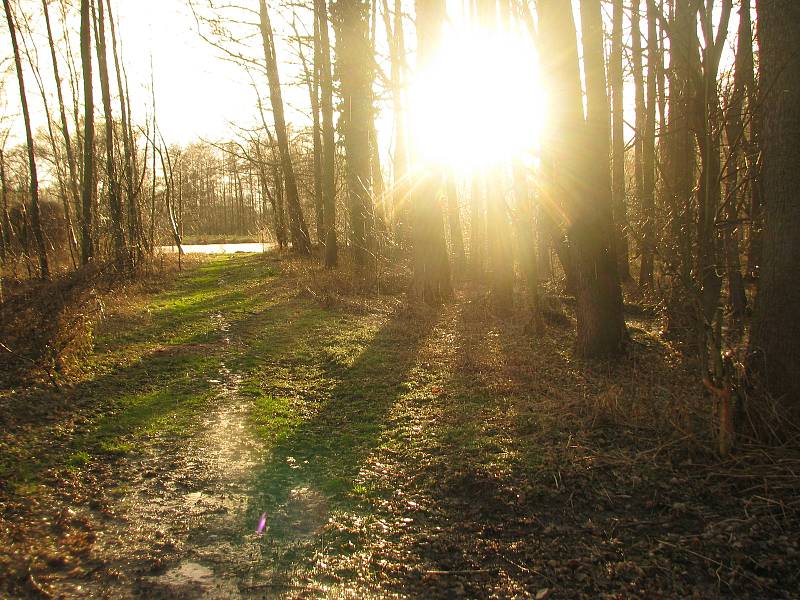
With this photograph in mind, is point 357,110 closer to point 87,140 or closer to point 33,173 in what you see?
point 87,140

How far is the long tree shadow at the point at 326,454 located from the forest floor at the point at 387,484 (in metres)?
0.03

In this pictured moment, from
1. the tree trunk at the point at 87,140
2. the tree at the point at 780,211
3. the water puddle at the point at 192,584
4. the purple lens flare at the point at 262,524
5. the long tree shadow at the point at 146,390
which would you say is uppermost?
the tree trunk at the point at 87,140

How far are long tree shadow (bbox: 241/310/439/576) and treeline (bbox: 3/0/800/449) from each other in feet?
9.38

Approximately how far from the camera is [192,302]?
13352 millimetres

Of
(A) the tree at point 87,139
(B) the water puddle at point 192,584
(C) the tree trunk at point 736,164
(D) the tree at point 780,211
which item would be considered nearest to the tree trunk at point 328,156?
(A) the tree at point 87,139

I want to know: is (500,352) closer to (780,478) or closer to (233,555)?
(780,478)

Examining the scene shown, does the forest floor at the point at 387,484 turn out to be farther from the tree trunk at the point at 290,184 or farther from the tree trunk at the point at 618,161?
the tree trunk at the point at 290,184

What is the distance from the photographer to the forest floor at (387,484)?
3.41 m

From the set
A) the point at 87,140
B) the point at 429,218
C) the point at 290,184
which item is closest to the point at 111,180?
the point at 87,140

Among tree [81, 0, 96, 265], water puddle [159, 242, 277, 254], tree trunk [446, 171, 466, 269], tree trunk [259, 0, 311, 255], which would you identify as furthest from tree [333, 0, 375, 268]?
water puddle [159, 242, 277, 254]

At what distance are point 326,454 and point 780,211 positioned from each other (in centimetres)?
433

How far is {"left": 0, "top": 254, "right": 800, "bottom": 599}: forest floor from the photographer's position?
3414 mm

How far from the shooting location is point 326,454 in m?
5.40

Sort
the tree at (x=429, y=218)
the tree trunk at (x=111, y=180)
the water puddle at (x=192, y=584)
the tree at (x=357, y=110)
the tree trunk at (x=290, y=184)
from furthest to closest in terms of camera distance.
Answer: the tree trunk at (x=290, y=184) < the tree trunk at (x=111, y=180) < the tree at (x=357, y=110) < the tree at (x=429, y=218) < the water puddle at (x=192, y=584)
